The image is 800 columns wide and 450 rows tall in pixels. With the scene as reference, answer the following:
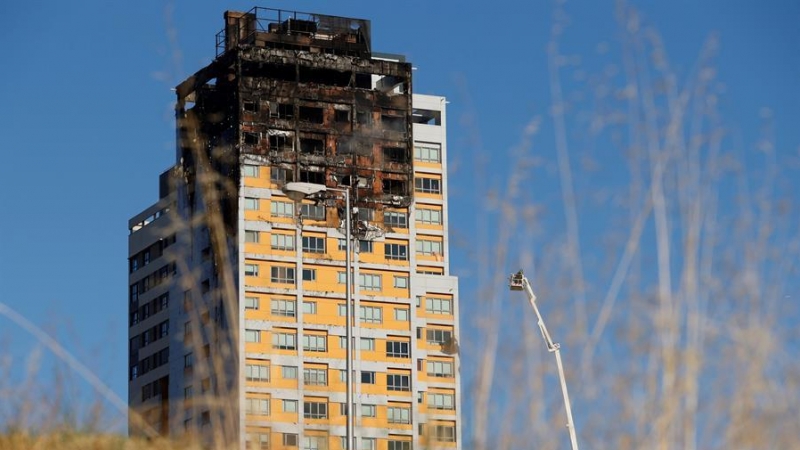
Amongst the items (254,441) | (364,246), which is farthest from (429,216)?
(254,441)

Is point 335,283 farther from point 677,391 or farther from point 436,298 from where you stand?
point 677,391

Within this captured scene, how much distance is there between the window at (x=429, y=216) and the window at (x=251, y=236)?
31.8 feet

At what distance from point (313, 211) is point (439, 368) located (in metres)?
10.5

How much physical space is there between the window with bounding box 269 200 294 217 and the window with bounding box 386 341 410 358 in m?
8.36

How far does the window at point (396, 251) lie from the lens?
3720 inches

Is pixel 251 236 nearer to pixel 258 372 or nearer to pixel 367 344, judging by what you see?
pixel 258 372

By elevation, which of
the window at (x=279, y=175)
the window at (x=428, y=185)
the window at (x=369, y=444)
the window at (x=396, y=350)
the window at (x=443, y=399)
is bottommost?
the window at (x=369, y=444)

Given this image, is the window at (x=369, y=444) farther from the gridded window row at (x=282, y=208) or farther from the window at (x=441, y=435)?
the window at (x=441, y=435)

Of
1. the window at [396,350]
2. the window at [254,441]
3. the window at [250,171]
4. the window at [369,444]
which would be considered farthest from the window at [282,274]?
the window at [254,441]

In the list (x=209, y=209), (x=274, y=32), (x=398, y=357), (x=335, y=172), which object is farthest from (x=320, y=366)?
(x=209, y=209)

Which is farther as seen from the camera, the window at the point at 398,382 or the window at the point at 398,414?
the window at the point at 398,382

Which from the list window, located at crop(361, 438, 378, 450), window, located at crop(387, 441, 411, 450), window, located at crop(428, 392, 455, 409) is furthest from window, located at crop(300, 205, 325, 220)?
window, located at crop(387, 441, 411, 450)

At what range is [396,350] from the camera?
91.9m

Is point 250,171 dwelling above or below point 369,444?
above
